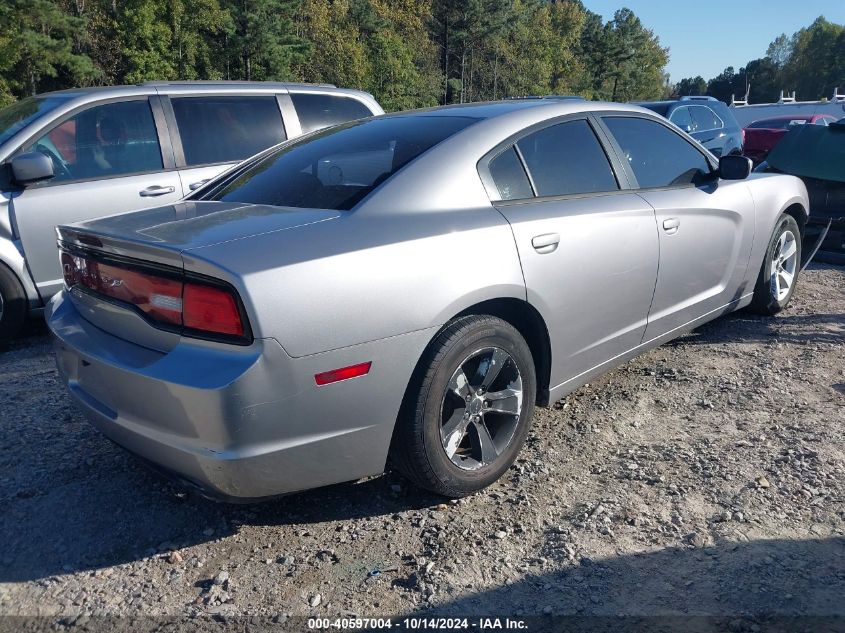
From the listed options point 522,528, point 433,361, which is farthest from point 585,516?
point 433,361

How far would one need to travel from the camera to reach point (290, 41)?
3644cm

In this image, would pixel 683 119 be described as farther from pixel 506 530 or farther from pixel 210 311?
pixel 210 311

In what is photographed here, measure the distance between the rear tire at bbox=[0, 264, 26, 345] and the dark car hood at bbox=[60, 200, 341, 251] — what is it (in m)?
2.27

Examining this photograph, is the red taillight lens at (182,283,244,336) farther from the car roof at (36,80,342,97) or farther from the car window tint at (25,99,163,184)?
the car roof at (36,80,342,97)

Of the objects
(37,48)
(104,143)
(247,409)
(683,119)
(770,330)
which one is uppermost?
(37,48)

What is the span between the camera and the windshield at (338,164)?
2.94 metres

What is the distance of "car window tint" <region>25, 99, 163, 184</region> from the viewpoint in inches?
198

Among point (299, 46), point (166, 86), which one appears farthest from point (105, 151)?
point (299, 46)

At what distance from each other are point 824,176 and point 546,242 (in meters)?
4.46

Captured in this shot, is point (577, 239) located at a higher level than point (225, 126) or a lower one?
lower

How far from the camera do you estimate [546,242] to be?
10.1 feet

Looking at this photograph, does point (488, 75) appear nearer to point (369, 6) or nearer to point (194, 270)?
point (369, 6)

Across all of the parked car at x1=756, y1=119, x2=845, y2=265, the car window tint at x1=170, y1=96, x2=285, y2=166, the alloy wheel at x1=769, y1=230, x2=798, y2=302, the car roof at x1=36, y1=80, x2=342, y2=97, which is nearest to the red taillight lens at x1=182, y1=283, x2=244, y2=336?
the car window tint at x1=170, y1=96, x2=285, y2=166

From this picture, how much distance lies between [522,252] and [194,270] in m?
1.35
